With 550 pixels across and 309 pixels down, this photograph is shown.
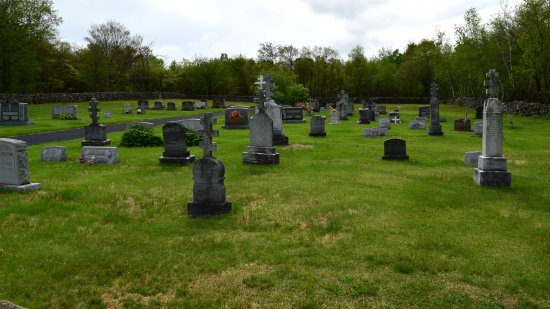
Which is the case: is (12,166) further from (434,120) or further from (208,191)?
(434,120)

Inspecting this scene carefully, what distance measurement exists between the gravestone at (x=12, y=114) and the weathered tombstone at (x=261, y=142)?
21919mm

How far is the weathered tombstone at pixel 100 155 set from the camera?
15836 mm

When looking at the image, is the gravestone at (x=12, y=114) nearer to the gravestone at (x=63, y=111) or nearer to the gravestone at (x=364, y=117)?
the gravestone at (x=63, y=111)

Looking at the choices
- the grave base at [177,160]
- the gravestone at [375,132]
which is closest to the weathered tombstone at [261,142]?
the grave base at [177,160]

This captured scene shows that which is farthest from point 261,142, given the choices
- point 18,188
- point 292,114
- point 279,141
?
point 292,114

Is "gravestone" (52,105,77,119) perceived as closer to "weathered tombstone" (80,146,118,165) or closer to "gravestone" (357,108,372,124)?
"gravestone" (357,108,372,124)

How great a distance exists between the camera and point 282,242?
7.78m

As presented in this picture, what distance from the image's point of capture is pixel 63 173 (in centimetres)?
1399

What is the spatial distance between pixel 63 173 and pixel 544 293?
1293 cm

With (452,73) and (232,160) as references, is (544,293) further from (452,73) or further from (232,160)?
(452,73)

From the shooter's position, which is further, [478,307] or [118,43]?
[118,43]

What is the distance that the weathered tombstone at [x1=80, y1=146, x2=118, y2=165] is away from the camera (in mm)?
15836

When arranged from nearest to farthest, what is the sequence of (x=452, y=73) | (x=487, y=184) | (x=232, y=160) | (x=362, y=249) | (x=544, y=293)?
(x=544, y=293) < (x=362, y=249) < (x=487, y=184) < (x=232, y=160) < (x=452, y=73)

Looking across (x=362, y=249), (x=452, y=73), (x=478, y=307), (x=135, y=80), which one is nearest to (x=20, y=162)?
(x=362, y=249)
